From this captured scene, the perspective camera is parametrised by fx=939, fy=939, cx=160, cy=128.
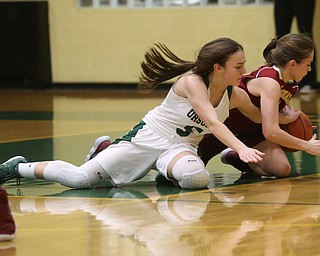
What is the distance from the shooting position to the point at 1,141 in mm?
5887

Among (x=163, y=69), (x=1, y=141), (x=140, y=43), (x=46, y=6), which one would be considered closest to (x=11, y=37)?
(x=46, y=6)

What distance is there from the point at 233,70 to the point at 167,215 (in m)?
0.95

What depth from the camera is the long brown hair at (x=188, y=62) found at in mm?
4215

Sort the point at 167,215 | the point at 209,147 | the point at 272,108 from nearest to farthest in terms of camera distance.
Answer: the point at 167,215
the point at 272,108
the point at 209,147

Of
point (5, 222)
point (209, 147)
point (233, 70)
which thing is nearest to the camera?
point (5, 222)

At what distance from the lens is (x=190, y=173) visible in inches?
160

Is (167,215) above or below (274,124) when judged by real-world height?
below

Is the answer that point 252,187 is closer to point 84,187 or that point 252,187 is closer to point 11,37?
point 84,187

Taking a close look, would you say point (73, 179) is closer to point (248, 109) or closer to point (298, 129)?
point (248, 109)

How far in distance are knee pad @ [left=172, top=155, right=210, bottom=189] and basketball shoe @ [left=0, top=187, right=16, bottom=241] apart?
3.78ft

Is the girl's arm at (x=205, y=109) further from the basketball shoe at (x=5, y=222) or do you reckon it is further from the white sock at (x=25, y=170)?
the basketball shoe at (x=5, y=222)

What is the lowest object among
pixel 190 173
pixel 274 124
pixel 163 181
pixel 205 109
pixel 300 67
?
pixel 163 181

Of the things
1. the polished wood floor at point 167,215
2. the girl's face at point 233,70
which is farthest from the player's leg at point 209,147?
the girl's face at point 233,70

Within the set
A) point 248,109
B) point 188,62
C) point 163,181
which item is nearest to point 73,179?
point 163,181
